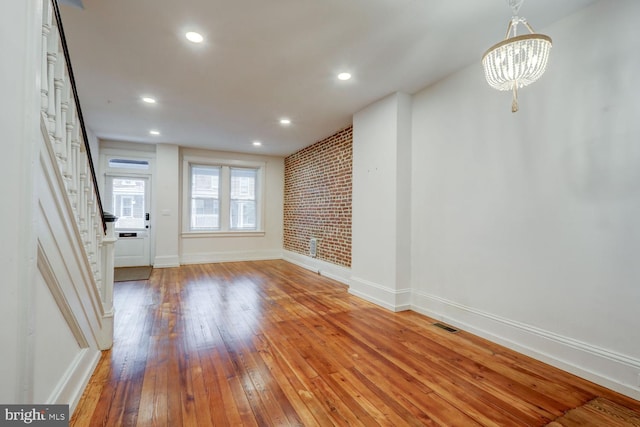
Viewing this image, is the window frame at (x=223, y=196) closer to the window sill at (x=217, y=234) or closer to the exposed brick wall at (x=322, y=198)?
the window sill at (x=217, y=234)

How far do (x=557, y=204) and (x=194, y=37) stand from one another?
131 inches

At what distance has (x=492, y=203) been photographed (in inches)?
105

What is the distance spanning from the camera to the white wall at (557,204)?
189 cm

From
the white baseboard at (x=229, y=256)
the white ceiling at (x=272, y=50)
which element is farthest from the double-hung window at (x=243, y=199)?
the white ceiling at (x=272, y=50)

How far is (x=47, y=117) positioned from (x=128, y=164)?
557 centimetres

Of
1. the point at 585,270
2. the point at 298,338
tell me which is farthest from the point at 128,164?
the point at 585,270

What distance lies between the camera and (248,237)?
7.12 m

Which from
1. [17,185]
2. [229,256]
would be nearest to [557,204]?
[17,185]

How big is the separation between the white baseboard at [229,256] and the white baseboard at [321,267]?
511 mm

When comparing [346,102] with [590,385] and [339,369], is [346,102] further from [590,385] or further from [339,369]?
[590,385]

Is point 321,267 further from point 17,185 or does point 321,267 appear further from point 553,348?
point 17,185

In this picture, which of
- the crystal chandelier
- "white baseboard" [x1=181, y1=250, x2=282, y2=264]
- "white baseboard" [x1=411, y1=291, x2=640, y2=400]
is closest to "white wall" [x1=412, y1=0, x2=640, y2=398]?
"white baseboard" [x1=411, y1=291, x2=640, y2=400]

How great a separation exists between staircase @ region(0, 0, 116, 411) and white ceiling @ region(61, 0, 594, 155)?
99 cm

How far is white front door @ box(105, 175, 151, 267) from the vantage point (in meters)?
6.04
